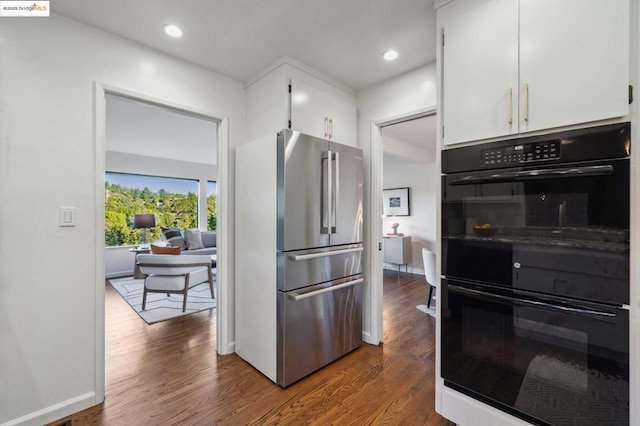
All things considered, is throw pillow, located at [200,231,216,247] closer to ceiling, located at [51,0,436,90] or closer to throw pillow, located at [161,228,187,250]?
throw pillow, located at [161,228,187,250]

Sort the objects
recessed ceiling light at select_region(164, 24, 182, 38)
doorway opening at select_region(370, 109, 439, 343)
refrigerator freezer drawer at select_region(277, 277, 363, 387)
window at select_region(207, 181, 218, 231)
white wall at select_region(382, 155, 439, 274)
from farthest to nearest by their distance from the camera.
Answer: window at select_region(207, 181, 218, 231)
white wall at select_region(382, 155, 439, 274)
doorway opening at select_region(370, 109, 439, 343)
refrigerator freezer drawer at select_region(277, 277, 363, 387)
recessed ceiling light at select_region(164, 24, 182, 38)

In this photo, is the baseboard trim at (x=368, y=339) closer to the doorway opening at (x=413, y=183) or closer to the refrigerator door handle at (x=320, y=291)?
the refrigerator door handle at (x=320, y=291)

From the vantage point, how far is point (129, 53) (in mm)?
2105

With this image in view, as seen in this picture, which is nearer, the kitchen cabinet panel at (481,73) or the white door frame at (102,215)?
the kitchen cabinet panel at (481,73)

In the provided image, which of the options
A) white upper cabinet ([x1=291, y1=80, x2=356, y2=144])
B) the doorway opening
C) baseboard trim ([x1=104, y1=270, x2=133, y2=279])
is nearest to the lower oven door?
white upper cabinet ([x1=291, y1=80, x2=356, y2=144])

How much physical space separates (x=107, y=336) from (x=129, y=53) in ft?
9.14

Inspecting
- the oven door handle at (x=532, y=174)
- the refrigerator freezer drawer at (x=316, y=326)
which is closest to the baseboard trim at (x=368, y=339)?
the refrigerator freezer drawer at (x=316, y=326)

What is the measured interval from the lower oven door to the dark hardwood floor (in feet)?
1.76

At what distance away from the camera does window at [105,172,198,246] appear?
6.02 m

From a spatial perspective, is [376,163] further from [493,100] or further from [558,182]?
[558,182]

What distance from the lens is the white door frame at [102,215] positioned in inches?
77.2

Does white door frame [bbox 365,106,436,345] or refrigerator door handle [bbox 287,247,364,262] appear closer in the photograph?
refrigerator door handle [bbox 287,247,364,262]

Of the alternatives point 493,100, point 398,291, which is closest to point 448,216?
point 493,100

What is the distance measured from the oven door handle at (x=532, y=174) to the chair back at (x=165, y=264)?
340 cm
